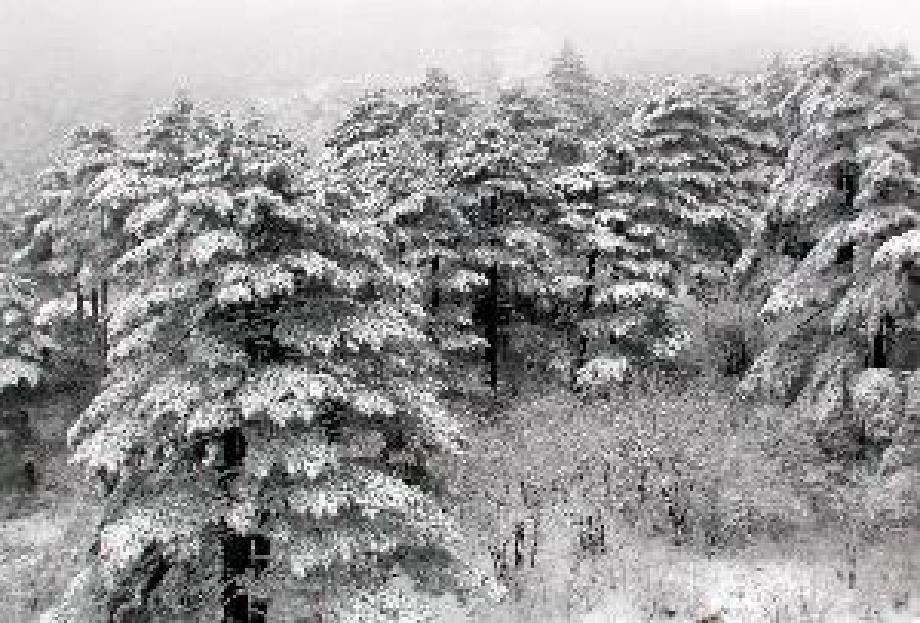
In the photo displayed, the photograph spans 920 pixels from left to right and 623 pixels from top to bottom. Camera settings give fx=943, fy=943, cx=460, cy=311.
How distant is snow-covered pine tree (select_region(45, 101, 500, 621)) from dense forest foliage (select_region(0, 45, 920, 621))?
0.14 feet

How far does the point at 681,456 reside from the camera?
18734 millimetres

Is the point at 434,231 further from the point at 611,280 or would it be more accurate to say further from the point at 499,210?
the point at 611,280

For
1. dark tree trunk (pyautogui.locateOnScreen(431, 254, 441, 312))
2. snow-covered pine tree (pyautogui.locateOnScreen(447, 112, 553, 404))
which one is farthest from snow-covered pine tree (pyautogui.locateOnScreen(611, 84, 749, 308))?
dark tree trunk (pyautogui.locateOnScreen(431, 254, 441, 312))

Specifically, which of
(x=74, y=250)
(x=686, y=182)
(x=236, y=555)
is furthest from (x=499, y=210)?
(x=74, y=250)

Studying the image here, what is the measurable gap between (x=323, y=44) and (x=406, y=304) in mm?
104518

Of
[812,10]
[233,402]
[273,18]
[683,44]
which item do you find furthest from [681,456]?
[812,10]

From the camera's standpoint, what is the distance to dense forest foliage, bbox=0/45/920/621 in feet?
39.8

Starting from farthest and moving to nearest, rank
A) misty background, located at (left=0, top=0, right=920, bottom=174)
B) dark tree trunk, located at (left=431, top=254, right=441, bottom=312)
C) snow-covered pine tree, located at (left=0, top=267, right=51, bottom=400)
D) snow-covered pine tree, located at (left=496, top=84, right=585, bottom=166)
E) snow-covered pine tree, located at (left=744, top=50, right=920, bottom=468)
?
misty background, located at (left=0, top=0, right=920, bottom=174) < snow-covered pine tree, located at (left=496, top=84, right=585, bottom=166) < snow-covered pine tree, located at (left=0, top=267, right=51, bottom=400) < dark tree trunk, located at (left=431, top=254, right=441, bottom=312) < snow-covered pine tree, located at (left=744, top=50, right=920, bottom=468)

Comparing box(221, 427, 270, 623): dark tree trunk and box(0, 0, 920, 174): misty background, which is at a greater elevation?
box(0, 0, 920, 174): misty background

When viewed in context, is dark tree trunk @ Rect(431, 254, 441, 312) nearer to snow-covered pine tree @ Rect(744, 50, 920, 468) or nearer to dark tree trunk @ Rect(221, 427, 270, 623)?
snow-covered pine tree @ Rect(744, 50, 920, 468)

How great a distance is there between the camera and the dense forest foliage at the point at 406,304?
1212 cm

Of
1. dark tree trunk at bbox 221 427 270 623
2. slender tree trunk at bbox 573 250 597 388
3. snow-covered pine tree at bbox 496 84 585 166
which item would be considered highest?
snow-covered pine tree at bbox 496 84 585 166

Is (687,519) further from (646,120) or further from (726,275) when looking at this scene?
(646,120)

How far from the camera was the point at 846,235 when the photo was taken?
59.0ft
